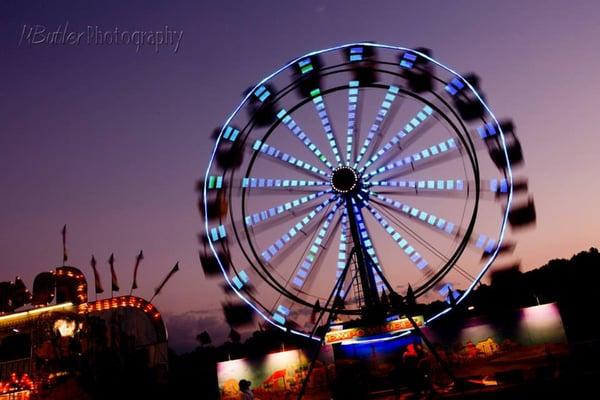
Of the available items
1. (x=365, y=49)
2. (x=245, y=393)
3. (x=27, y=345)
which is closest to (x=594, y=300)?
(x=365, y=49)

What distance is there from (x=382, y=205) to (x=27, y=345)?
18.2m

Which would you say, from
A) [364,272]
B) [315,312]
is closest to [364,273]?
[364,272]

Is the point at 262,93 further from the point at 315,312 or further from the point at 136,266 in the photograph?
the point at 136,266

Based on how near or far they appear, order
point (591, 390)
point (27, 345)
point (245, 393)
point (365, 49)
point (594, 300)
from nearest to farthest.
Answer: point (591, 390)
point (245, 393)
point (365, 49)
point (27, 345)
point (594, 300)

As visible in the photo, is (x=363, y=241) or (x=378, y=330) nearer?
(x=378, y=330)

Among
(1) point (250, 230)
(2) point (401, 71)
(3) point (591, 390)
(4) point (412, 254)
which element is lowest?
(3) point (591, 390)

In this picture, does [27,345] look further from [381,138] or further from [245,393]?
[381,138]

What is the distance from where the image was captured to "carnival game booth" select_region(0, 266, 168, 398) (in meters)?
21.1

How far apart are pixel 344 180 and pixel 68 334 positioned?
46.9 feet

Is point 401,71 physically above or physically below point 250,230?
above

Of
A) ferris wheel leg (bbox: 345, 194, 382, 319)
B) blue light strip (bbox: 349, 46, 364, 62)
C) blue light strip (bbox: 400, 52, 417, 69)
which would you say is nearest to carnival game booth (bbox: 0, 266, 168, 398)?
ferris wheel leg (bbox: 345, 194, 382, 319)

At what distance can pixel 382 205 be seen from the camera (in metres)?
19.1

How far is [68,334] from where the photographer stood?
23.2m

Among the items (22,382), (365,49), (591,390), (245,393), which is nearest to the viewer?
(591,390)
